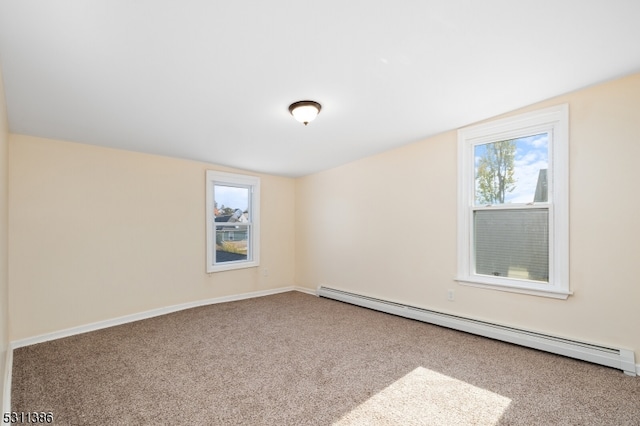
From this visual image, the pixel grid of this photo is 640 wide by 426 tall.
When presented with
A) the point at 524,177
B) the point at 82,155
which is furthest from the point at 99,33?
the point at 524,177

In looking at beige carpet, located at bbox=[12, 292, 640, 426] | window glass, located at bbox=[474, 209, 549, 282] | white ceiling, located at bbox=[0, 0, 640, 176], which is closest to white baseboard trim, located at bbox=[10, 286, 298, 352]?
beige carpet, located at bbox=[12, 292, 640, 426]

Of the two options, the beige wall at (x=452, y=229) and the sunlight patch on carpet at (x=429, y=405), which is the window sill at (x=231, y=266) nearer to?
the beige wall at (x=452, y=229)

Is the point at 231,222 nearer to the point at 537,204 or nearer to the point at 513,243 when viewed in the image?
the point at 513,243

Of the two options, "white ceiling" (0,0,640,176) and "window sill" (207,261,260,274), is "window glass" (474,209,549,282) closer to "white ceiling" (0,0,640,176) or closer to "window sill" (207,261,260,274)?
"white ceiling" (0,0,640,176)

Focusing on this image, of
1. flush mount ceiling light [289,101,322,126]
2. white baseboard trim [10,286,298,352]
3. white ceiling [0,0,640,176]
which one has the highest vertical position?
white ceiling [0,0,640,176]

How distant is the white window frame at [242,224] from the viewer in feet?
14.4

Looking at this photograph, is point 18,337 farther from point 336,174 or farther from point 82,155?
point 336,174

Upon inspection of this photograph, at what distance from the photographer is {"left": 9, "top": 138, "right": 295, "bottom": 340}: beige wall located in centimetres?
299

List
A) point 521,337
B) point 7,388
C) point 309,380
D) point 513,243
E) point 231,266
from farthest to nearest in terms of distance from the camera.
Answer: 1. point 231,266
2. point 513,243
3. point 521,337
4. point 309,380
5. point 7,388

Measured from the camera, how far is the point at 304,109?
2.71 metres

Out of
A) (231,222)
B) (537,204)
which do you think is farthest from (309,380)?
(231,222)

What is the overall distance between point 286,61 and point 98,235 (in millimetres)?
2943

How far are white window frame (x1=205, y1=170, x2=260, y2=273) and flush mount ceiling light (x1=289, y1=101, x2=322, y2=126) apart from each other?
7.03 ft

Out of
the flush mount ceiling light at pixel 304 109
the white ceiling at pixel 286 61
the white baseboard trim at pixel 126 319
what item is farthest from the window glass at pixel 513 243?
the white baseboard trim at pixel 126 319
